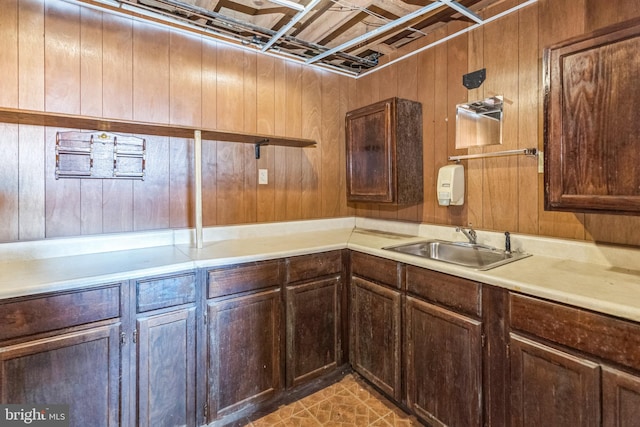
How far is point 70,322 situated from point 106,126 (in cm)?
102

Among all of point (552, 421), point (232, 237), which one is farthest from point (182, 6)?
point (552, 421)

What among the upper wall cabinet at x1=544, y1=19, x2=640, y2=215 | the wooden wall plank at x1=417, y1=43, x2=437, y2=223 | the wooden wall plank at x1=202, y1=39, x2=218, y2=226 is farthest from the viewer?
the wooden wall plank at x1=417, y1=43, x2=437, y2=223

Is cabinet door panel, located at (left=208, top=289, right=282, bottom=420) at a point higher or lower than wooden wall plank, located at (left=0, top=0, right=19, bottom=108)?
lower

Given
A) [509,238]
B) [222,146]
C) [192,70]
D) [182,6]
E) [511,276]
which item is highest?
[182,6]

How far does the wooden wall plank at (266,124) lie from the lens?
2.40 metres

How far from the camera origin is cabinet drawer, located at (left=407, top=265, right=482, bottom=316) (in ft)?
4.66

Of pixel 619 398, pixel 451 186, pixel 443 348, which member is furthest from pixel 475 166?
pixel 619 398

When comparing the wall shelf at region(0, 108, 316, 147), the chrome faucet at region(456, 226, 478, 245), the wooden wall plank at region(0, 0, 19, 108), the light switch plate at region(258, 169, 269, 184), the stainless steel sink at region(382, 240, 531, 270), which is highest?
the wooden wall plank at region(0, 0, 19, 108)

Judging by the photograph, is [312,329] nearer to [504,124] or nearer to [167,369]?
[167,369]

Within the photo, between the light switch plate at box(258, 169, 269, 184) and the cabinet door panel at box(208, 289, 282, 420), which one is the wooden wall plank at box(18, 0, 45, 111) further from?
the cabinet door panel at box(208, 289, 282, 420)

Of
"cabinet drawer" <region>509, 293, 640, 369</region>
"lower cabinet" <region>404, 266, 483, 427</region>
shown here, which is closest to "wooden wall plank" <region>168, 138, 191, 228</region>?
"lower cabinet" <region>404, 266, 483, 427</region>

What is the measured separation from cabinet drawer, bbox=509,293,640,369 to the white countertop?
0.03 metres

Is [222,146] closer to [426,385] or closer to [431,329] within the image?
[431,329]

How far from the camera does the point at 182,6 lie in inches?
71.4
